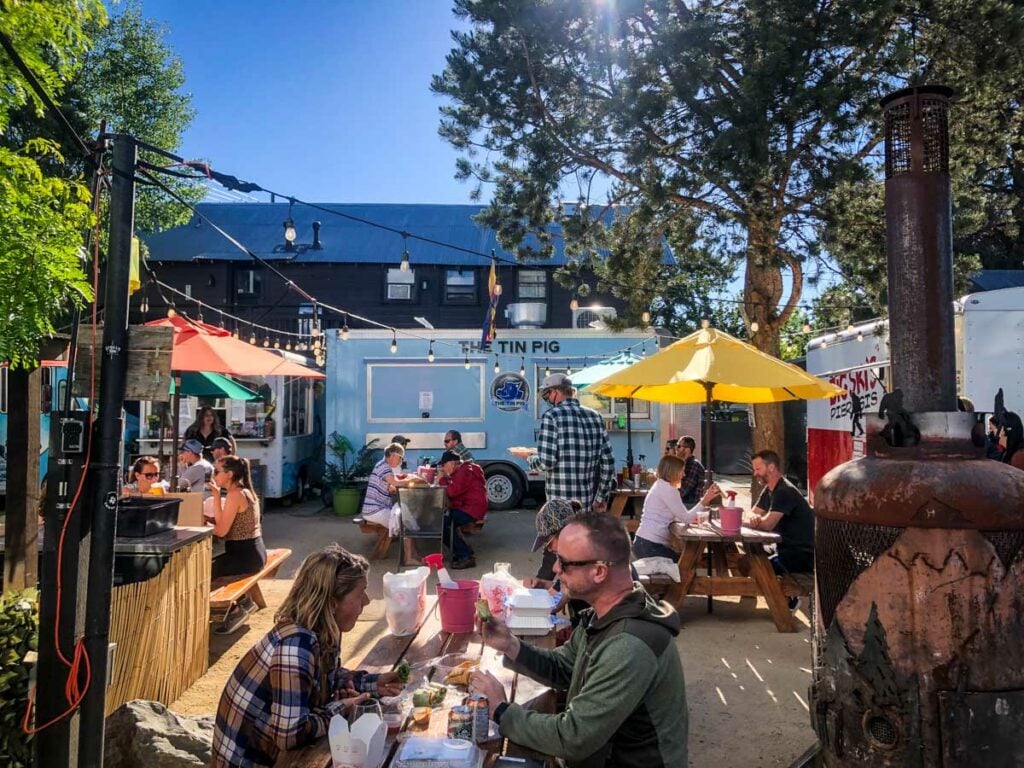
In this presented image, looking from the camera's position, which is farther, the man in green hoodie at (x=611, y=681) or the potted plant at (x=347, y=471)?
the potted plant at (x=347, y=471)

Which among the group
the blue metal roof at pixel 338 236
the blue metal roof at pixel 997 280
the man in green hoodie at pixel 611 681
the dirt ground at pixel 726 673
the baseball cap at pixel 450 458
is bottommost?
the dirt ground at pixel 726 673

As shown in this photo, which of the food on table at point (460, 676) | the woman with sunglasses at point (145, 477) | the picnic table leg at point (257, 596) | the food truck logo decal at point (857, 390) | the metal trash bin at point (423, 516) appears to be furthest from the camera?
the food truck logo decal at point (857, 390)

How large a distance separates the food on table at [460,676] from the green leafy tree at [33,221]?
85.2 inches

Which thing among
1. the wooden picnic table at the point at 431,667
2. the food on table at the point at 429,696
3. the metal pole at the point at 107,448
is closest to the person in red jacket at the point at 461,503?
the wooden picnic table at the point at 431,667

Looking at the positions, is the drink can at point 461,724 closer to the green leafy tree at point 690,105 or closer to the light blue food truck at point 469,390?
the green leafy tree at point 690,105

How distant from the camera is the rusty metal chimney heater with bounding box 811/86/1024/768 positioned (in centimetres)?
236

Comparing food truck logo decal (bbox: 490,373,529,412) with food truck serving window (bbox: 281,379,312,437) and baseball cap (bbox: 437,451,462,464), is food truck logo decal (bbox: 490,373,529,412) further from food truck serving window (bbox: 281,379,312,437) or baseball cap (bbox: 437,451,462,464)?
food truck serving window (bbox: 281,379,312,437)

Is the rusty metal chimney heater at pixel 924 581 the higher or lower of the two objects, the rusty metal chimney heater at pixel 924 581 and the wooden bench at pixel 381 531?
the higher

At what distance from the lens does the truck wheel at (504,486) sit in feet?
39.3

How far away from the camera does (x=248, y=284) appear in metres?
21.1

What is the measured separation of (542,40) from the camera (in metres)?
8.33

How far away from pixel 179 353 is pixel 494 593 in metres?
4.29

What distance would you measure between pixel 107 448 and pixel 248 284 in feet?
63.8

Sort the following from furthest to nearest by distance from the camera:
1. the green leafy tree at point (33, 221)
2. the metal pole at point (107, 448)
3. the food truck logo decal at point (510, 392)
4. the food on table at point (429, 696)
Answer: the food truck logo decal at point (510, 392) → the green leafy tree at point (33, 221) → the metal pole at point (107, 448) → the food on table at point (429, 696)
